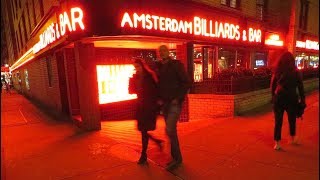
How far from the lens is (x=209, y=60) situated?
11.0 m

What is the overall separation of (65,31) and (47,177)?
156 inches

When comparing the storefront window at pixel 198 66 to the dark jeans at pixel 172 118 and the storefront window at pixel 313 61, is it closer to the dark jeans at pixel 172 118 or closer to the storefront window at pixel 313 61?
the dark jeans at pixel 172 118

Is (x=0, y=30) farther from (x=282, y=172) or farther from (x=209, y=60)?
(x=282, y=172)

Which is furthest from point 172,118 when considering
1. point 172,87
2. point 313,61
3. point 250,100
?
point 313,61

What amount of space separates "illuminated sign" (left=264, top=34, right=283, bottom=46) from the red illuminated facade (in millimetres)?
30

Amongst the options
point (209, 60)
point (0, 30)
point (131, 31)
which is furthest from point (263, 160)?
point (0, 30)

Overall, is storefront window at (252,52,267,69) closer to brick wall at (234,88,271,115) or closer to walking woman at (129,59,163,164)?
brick wall at (234,88,271,115)

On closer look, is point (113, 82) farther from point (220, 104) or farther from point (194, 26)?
point (220, 104)

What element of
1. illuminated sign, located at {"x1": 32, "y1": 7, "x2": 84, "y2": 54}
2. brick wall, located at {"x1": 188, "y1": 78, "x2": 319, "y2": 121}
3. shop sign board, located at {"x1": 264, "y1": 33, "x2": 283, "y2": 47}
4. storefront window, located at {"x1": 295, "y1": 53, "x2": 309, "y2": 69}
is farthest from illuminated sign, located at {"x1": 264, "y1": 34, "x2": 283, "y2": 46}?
illuminated sign, located at {"x1": 32, "y1": 7, "x2": 84, "y2": 54}

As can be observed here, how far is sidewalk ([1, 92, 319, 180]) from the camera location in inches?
160

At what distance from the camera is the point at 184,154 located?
4832mm

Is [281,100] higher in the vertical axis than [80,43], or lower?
lower

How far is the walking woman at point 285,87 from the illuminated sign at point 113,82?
5488mm

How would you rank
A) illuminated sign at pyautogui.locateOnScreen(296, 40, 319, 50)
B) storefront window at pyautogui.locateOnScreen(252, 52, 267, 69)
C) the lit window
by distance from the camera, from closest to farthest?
1. the lit window
2. storefront window at pyautogui.locateOnScreen(252, 52, 267, 69)
3. illuminated sign at pyautogui.locateOnScreen(296, 40, 319, 50)
